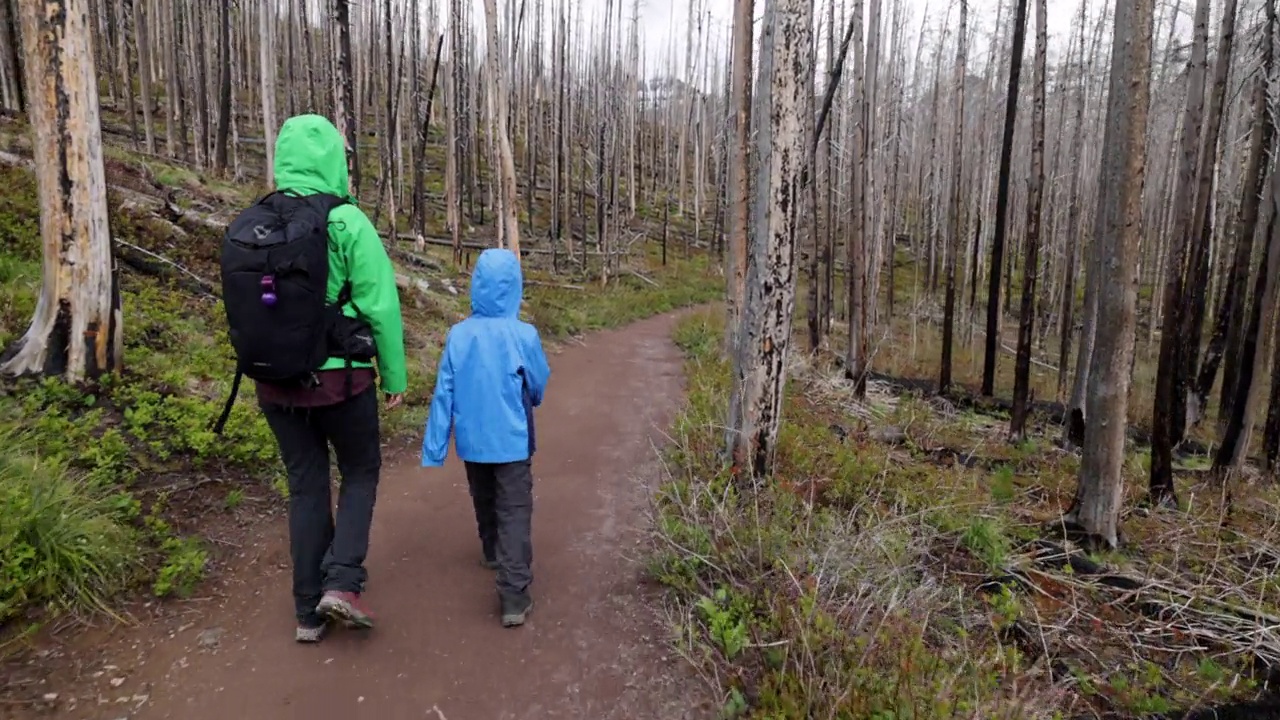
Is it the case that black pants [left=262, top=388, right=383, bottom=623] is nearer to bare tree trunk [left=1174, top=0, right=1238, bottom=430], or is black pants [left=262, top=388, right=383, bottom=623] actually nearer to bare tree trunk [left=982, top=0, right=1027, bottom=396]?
bare tree trunk [left=982, top=0, right=1027, bottom=396]

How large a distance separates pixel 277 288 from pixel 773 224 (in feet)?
10.0

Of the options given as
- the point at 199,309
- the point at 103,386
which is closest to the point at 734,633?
the point at 103,386

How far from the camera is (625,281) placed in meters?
21.4

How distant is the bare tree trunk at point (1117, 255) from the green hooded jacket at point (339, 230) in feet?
15.9

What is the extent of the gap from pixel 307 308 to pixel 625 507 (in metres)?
2.90

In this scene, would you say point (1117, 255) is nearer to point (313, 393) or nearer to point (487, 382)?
point (487, 382)

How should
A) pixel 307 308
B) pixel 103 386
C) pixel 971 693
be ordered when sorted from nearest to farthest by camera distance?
pixel 307 308, pixel 971 693, pixel 103 386

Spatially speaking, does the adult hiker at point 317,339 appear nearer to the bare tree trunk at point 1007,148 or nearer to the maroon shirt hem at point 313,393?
the maroon shirt hem at point 313,393

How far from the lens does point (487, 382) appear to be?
335cm

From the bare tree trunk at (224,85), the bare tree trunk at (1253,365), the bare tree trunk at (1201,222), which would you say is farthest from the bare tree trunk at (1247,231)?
the bare tree trunk at (224,85)

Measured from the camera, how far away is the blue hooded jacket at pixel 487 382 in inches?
131

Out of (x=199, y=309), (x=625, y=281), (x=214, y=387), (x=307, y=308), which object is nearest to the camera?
(x=307, y=308)

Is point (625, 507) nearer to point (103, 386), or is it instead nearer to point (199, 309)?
point (103, 386)

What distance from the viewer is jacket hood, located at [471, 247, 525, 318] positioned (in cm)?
339
